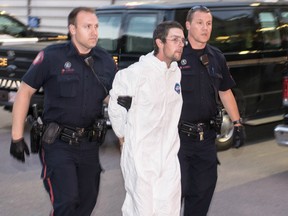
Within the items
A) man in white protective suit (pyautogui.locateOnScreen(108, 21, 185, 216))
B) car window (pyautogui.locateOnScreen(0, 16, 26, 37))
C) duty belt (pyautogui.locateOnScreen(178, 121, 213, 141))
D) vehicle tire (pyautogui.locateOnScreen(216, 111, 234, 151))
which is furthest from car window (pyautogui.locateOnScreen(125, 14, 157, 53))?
car window (pyautogui.locateOnScreen(0, 16, 26, 37))

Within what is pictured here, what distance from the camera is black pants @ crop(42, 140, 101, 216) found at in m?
3.99

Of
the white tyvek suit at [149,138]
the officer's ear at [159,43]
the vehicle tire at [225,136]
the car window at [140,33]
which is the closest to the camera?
the white tyvek suit at [149,138]

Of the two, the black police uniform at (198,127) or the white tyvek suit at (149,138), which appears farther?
the black police uniform at (198,127)

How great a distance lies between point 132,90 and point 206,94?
0.82 metres

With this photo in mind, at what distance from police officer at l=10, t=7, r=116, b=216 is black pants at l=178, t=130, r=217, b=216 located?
66cm

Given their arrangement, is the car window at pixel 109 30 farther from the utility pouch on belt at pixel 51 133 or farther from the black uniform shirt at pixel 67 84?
the utility pouch on belt at pixel 51 133

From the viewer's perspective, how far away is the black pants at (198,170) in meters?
4.52

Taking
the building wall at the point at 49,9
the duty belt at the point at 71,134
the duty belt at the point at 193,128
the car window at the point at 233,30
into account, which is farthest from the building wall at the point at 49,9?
the duty belt at the point at 71,134

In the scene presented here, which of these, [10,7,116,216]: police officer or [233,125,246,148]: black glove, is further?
[233,125,246,148]: black glove

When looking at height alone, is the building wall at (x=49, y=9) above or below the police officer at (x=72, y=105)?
below

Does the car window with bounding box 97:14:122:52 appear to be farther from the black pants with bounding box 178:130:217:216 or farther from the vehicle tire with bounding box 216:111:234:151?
the black pants with bounding box 178:130:217:216

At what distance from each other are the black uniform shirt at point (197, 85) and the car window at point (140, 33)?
3120 millimetres

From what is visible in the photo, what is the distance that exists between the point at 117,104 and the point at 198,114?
0.78 meters

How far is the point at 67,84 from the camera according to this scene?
13.5 feet
